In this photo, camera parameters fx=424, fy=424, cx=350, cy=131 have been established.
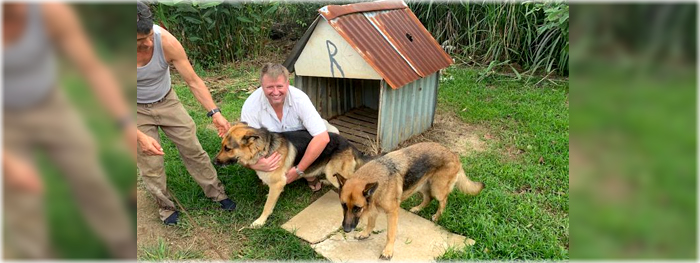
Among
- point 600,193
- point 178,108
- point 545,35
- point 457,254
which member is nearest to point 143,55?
point 178,108

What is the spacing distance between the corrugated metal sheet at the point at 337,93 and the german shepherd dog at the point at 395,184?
2496 mm

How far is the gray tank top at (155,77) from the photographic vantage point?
3672 mm

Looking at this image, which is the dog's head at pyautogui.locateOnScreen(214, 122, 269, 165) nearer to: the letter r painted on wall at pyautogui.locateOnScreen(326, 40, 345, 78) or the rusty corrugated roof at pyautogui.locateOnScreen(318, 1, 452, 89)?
the letter r painted on wall at pyautogui.locateOnScreen(326, 40, 345, 78)

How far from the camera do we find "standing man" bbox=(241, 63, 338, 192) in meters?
4.21

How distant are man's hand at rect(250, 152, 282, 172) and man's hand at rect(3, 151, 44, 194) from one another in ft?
12.4

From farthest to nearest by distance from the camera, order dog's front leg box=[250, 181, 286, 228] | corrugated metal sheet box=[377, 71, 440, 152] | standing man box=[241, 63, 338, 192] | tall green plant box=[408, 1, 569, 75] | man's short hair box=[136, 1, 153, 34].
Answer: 1. tall green plant box=[408, 1, 569, 75]
2. corrugated metal sheet box=[377, 71, 440, 152]
3. dog's front leg box=[250, 181, 286, 228]
4. standing man box=[241, 63, 338, 192]
5. man's short hair box=[136, 1, 153, 34]

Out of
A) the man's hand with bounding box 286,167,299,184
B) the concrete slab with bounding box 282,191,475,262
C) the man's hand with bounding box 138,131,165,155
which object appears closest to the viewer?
the man's hand with bounding box 138,131,165,155

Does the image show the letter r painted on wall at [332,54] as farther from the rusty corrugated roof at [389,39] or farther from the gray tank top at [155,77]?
the gray tank top at [155,77]

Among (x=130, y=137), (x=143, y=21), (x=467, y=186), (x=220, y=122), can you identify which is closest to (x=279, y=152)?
(x=220, y=122)

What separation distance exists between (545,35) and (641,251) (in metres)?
9.52

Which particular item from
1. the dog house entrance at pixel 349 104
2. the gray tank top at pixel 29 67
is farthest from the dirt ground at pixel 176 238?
the gray tank top at pixel 29 67

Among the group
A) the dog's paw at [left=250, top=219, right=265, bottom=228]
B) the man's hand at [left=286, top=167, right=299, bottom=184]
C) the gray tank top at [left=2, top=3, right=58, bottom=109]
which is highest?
the gray tank top at [left=2, top=3, right=58, bottom=109]

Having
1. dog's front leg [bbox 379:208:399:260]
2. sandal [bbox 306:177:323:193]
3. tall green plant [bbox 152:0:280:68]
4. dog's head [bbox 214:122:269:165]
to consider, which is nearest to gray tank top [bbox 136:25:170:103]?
dog's head [bbox 214:122:269:165]

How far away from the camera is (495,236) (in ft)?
12.9
